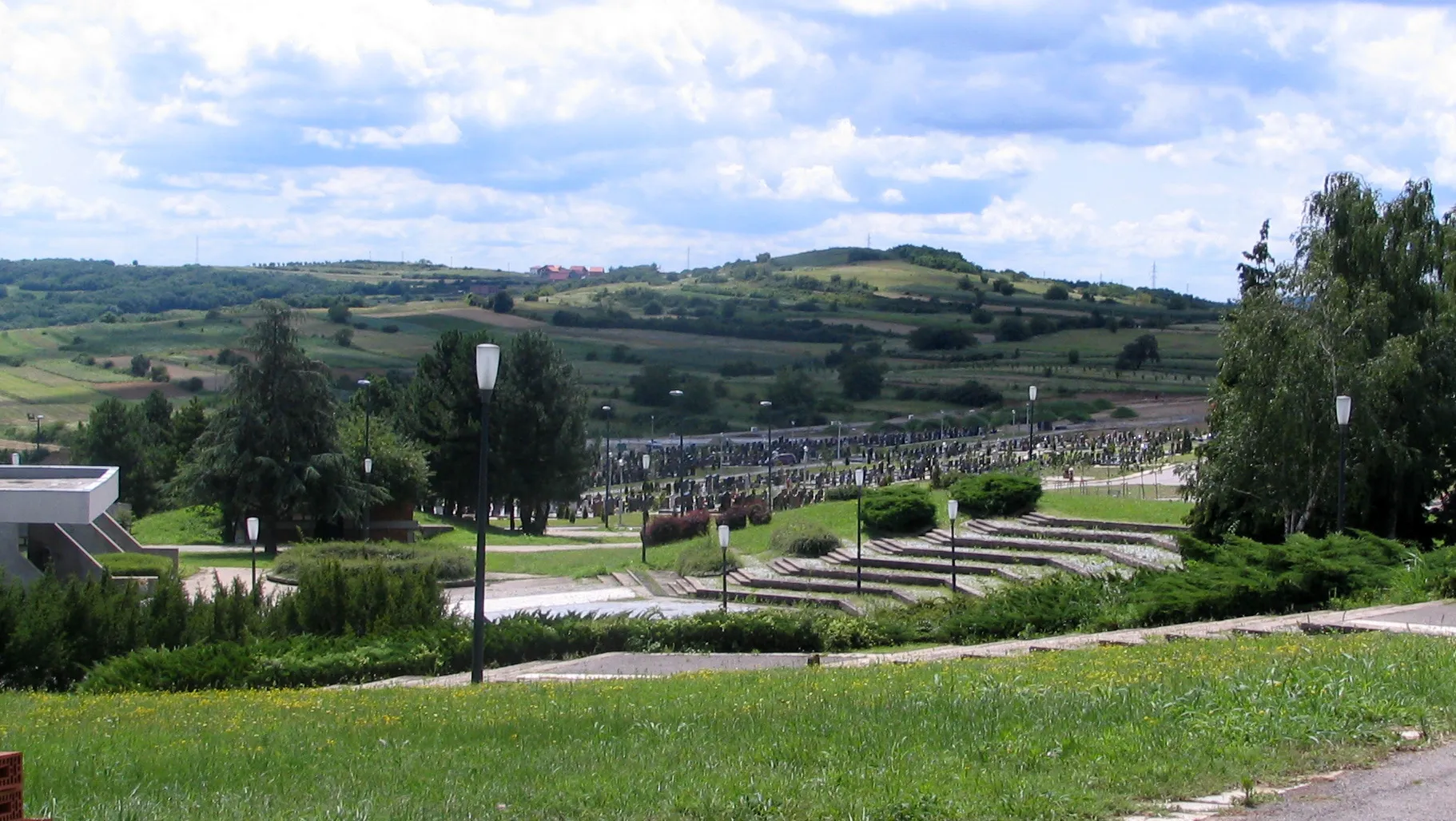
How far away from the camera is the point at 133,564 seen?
101 feet

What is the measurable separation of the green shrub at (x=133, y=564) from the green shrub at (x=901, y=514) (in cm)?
1660

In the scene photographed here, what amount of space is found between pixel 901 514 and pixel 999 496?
8.10 ft

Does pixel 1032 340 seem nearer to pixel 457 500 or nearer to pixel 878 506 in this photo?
pixel 457 500

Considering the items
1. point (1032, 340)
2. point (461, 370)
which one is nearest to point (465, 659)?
point (461, 370)

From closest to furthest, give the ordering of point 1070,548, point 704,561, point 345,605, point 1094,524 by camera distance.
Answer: point 345,605 → point 1070,548 → point 1094,524 → point 704,561

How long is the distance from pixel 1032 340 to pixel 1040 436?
58.5 meters

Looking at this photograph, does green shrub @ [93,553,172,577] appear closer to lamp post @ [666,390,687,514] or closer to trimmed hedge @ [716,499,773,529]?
trimmed hedge @ [716,499,773,529]

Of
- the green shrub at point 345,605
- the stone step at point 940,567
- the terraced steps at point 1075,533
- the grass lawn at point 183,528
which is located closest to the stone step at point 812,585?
the stone step at point 940,567

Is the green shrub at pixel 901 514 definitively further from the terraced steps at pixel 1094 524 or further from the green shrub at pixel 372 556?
the green shrub at pixel 372 556

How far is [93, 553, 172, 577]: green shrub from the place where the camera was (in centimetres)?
2980

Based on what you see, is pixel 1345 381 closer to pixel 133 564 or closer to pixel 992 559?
pixel 992 559

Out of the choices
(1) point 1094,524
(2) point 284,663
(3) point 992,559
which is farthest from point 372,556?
(2) point 284,663

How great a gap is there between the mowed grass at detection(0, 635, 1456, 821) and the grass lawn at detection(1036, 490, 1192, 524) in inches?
810

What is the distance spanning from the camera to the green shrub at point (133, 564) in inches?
1173
